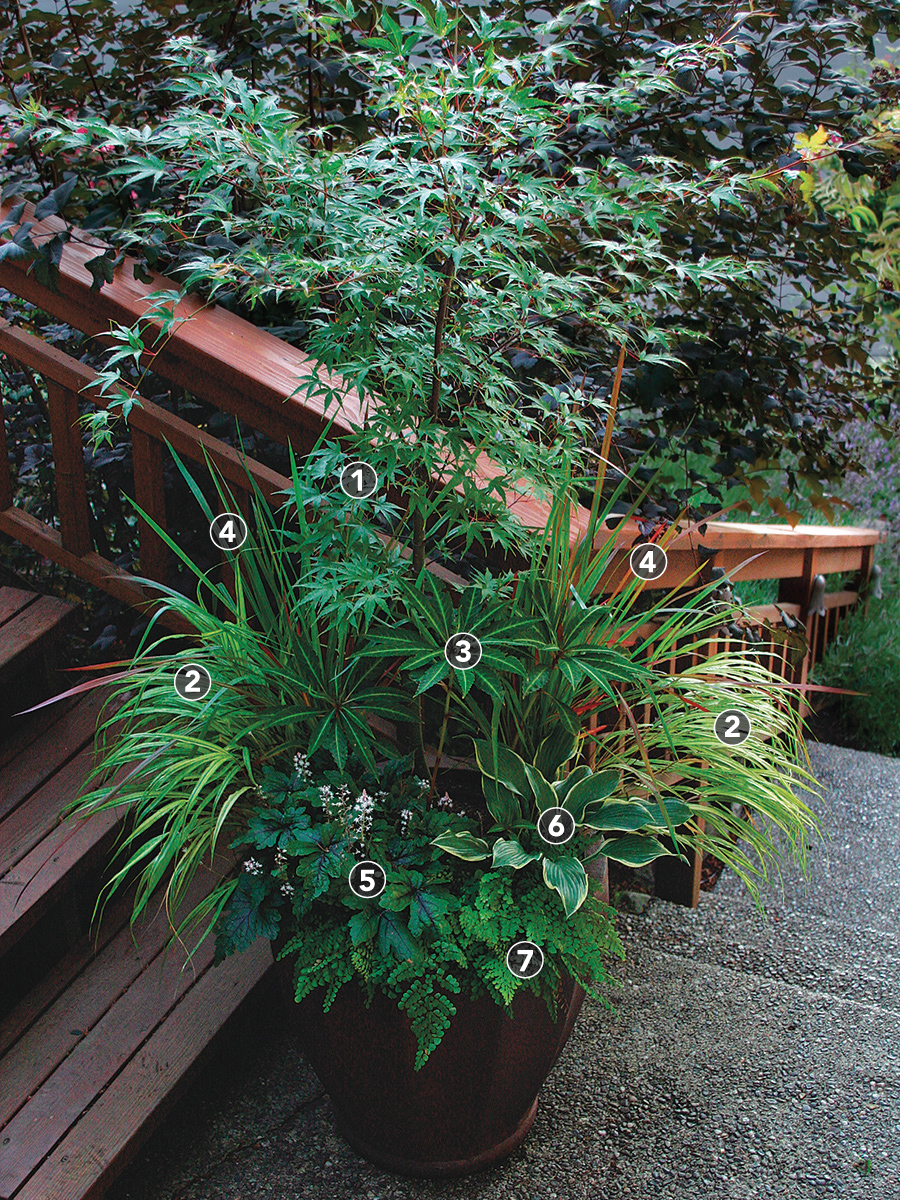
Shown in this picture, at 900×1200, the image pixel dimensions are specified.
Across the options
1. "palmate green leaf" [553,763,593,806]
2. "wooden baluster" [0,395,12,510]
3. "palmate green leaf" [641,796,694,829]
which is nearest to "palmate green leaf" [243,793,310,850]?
"palmate green leaf" [553,763,593,806]

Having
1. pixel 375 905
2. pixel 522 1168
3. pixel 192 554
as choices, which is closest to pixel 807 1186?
pixel 522 1168

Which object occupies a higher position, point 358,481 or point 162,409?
point 358,481

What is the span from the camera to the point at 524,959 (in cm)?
135

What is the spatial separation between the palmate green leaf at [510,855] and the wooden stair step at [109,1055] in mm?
517

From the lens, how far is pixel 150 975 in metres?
1.69

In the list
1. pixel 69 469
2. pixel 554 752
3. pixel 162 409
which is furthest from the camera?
pixel 69 469

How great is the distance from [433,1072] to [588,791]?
493mm

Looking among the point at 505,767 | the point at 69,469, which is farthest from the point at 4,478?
the point at 505,767

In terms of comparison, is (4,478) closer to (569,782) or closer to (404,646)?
(404,646)

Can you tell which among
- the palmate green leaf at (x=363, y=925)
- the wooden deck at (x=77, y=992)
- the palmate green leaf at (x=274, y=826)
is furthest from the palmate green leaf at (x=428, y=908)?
the wooden deck at (x=77, y=992)

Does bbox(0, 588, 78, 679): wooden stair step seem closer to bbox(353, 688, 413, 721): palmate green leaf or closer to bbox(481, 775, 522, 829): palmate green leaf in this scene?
bbox(353, 688, 413, 721): palmate green leaf

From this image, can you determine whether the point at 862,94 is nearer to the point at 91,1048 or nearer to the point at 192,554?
the point at 192,554

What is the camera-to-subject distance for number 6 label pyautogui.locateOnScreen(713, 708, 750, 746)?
5.46 feet

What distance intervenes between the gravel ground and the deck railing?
71 centimetres
